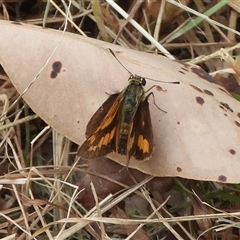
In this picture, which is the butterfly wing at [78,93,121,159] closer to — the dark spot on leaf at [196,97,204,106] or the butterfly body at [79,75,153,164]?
the butterfly body at [79,75,153,164]

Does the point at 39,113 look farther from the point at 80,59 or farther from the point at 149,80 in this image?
the point at 149,80

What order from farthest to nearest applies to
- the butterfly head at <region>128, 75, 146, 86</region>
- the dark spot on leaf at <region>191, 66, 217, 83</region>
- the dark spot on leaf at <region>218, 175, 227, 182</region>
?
the dark spot on leaf at <region>191, 66, 217, 83</region>
the butterfly head at <region>128, 75, 146, 86</region>
the dark spot on leaf at <region>218, 175, 227, 182</region>

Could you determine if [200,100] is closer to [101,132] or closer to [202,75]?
[202,75]

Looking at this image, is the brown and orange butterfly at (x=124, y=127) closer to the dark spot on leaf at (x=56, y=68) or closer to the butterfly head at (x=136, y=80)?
the butterfly head at (x=136, y=80)

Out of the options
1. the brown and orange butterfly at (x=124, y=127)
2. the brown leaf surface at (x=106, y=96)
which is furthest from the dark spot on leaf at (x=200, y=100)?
the brown and orange butterfly at (x=124, y=127)

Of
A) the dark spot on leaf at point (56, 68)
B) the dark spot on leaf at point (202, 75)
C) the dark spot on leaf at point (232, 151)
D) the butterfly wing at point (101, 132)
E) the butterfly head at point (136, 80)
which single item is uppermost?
the dark spot on leaf at point (202, 75)

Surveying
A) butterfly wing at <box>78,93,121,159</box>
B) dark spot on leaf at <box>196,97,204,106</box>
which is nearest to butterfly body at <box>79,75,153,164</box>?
butterfly wing at <box>78,93,121,159</box>

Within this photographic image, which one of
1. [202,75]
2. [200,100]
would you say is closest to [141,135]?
[200,100]

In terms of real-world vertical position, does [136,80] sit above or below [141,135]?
above
